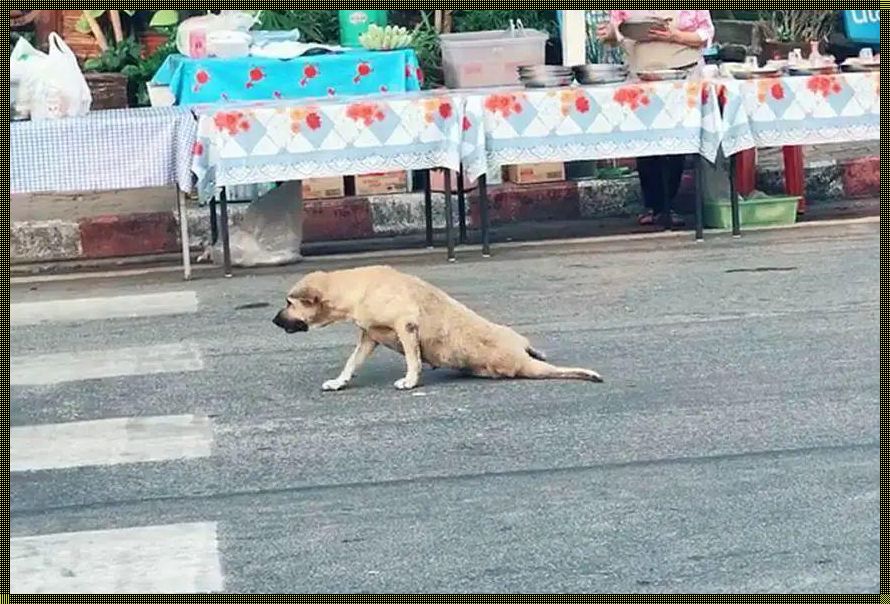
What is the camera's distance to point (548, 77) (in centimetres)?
1028

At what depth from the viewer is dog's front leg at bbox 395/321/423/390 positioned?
6781 millimetres

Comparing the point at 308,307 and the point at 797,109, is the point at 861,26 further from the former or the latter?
the point at 308,307

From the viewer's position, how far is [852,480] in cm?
540

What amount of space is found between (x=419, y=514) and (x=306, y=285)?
181 centimetres

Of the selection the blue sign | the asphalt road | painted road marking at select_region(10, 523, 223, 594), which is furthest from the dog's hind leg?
the blue sign

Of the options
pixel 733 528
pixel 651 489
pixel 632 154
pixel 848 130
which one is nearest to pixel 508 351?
pixel 651 489

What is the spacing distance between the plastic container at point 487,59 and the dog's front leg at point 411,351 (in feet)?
16.9

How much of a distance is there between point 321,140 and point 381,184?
205 cm

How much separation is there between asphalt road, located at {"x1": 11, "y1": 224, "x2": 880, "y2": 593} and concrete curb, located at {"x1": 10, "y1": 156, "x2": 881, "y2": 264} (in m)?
2.00

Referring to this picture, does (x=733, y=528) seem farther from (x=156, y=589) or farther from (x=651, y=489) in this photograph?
(x=156, y=589)

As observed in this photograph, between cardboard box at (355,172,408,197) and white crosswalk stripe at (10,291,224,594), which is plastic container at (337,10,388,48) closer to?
cardboard box at (355,172,408,197)

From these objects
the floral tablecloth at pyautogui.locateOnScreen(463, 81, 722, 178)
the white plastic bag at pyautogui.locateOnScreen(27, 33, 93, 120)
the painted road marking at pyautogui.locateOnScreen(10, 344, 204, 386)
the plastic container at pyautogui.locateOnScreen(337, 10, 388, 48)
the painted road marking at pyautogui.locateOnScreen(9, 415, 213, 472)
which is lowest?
the painted road marking at pyautogui.locateOnScreen(9, 415, 213, 472)

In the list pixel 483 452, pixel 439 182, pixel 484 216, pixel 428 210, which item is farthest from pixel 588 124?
pixel 483 452

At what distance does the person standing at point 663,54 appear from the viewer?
10758 mm
